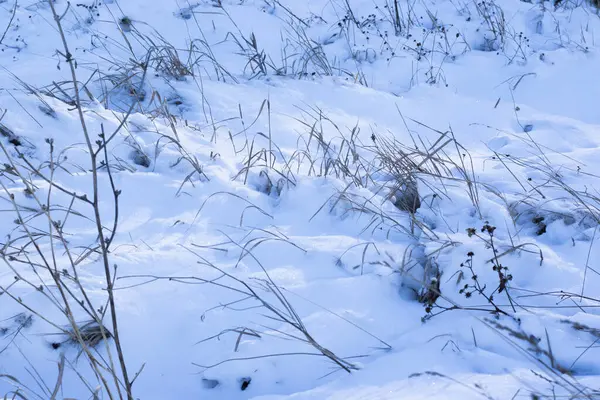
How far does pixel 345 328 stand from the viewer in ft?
6.48

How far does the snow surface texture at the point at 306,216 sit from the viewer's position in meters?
1.81

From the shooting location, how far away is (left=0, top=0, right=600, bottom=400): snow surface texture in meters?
1.81

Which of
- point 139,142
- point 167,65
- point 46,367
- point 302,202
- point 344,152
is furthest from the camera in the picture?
point 167,65

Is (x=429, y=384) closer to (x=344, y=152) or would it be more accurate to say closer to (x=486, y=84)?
(x=344, y=152)

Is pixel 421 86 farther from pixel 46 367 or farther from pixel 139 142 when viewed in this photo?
pixel 46 367

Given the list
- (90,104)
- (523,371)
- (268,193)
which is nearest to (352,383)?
(523,371)

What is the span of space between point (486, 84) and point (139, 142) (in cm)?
245

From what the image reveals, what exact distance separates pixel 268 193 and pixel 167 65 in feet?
5.08

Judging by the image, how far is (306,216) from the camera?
260 cm

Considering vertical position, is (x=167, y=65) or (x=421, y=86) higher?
(x=167, y=65)

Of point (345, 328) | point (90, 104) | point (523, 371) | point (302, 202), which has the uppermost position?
point (90, 104)

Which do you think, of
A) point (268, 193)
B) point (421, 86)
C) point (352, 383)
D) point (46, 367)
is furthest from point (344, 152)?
point (46, 367)

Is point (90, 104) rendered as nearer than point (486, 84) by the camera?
Yes

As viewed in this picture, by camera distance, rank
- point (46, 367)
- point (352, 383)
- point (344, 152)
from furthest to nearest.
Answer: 1. point (344, 152)
2. point (46, 367)
3. point (352, 383)
